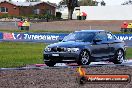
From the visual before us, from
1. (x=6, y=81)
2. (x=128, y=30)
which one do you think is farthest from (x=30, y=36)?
(x=6, y=81)

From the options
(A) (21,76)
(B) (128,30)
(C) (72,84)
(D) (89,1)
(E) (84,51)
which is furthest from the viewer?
(D) (89,1)

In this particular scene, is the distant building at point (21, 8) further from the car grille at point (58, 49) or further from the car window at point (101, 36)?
the car grille at point (58, 49)

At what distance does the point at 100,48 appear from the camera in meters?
18.6

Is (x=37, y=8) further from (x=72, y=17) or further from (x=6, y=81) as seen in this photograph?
(x=6, y=81)

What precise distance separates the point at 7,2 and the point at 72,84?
87.7 m

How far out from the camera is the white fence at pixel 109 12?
79.9m

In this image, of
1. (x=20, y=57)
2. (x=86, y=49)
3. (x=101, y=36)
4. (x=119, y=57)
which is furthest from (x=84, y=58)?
(x=20, y=57)

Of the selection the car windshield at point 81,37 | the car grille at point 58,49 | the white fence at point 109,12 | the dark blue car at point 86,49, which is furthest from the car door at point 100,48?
the white fence at point 109,12

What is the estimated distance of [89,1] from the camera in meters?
170

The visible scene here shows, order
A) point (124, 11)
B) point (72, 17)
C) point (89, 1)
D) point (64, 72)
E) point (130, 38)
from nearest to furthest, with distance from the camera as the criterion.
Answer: point (64, 72)
point (130, 38)
point (124, 11)
point (72, 17)
point (89, 1)

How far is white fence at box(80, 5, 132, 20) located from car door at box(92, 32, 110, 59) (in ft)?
199

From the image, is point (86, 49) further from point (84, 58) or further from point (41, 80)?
point (41, 80)

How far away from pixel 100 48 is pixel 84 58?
4.16 ft

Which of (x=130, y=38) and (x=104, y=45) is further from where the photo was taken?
(x=130, y=38)
